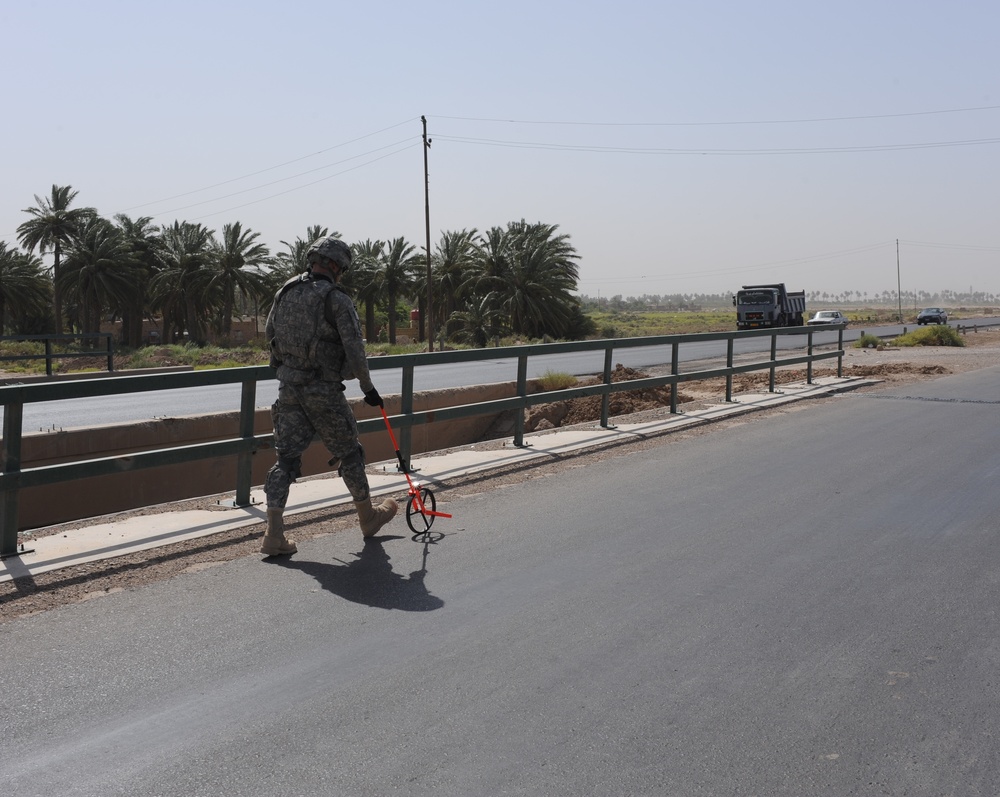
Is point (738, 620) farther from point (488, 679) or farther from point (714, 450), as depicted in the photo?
point (714, 450)

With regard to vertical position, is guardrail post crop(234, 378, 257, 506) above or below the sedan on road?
below

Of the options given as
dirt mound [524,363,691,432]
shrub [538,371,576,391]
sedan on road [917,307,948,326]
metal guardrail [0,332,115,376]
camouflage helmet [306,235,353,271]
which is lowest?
dirt mound [524,363,691,432]

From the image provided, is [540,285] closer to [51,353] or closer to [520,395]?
[51,353]

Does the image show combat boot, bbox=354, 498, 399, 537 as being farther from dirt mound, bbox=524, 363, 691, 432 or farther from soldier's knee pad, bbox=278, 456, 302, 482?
dirt mound, bbox=524, 363, 691, 432

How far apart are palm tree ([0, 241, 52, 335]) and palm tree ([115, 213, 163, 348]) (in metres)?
5.05

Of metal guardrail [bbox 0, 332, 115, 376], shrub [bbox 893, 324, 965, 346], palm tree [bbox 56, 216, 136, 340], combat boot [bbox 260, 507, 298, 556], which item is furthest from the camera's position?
palm tree [bbox 56, 216, 136, 340]

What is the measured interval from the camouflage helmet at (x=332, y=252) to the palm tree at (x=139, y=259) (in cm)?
5364

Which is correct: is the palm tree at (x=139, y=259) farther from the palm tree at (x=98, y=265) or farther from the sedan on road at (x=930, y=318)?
the sedan on road at (x=930, y=318)

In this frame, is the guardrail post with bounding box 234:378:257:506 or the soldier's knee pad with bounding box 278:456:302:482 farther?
the guardrail post with bounding box 234:378:257:506

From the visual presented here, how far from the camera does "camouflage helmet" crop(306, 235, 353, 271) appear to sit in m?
6.59

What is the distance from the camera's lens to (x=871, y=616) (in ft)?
17.8

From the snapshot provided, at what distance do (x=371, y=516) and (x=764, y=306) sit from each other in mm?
57069

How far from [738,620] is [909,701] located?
1.16m

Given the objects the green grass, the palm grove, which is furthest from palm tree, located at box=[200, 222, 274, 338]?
the green grass
